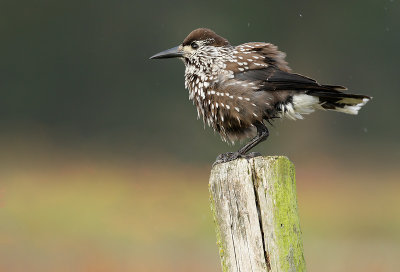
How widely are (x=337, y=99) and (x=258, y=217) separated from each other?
4.88 ft

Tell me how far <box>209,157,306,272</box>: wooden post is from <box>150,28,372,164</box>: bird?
93cm

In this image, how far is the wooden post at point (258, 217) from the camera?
10.4ft

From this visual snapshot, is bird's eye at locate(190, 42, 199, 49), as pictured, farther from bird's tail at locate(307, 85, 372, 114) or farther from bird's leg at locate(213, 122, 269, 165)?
bird's tail at locate(307, 85, 372, 114)

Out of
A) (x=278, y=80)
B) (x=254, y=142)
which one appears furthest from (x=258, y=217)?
(x=278, y=80)

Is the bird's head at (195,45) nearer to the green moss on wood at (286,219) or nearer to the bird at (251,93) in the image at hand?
the bird at (251,93)

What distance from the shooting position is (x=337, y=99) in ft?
14.6

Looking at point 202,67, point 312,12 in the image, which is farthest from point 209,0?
point 202,67

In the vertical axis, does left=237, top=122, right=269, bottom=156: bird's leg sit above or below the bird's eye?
below

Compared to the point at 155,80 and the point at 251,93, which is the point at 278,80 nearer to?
the point at 251,93

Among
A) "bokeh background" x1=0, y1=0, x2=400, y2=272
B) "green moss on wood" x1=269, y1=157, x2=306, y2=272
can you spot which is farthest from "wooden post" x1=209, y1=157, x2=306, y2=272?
"bokeh background" x1=0, y1=0, x2=400, y2=272

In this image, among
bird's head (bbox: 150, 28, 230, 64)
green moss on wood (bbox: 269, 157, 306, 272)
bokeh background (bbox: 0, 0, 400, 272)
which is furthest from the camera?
bokeh background (bbox: 0, 0, 400, 272)

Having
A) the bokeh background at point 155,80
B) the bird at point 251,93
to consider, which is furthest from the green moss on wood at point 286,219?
the bokeh background at point 155,80

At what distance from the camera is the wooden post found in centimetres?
318

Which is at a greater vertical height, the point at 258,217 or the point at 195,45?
the point at 195,45
